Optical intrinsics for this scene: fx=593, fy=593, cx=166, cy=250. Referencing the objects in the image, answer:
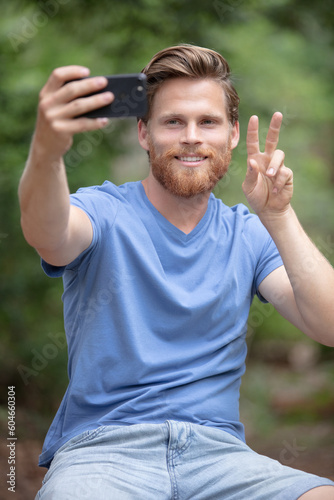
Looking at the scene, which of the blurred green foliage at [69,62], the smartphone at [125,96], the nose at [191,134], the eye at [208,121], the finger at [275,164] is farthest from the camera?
the blurred green foliage at [69,62]

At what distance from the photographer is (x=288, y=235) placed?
A: 7.52ft

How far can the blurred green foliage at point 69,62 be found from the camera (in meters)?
4.69

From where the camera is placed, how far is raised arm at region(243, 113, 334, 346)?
226 centimetres

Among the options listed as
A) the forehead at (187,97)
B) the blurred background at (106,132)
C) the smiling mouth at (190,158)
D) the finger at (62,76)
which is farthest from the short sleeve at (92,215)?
the blurred background at (106,132)

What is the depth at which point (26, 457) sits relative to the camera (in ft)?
15.5

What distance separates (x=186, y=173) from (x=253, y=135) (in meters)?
0.32

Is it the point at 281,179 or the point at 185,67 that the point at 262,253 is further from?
the point at 185,67

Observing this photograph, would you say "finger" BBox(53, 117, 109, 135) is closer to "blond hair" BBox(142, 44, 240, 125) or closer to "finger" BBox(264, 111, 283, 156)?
"finger" BBox(264, 111, 283, 156)


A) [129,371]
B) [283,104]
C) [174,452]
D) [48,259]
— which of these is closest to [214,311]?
[129,371]

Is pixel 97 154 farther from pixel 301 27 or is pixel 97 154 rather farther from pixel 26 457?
pixel 26 457

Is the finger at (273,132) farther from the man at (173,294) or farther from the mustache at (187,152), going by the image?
the mustache at (187,152)

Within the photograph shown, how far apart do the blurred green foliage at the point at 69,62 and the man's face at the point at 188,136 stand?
2.37 meters

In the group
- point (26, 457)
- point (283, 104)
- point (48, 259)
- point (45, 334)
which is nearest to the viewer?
point (48, 259)

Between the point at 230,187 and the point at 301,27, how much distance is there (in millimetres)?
1885
